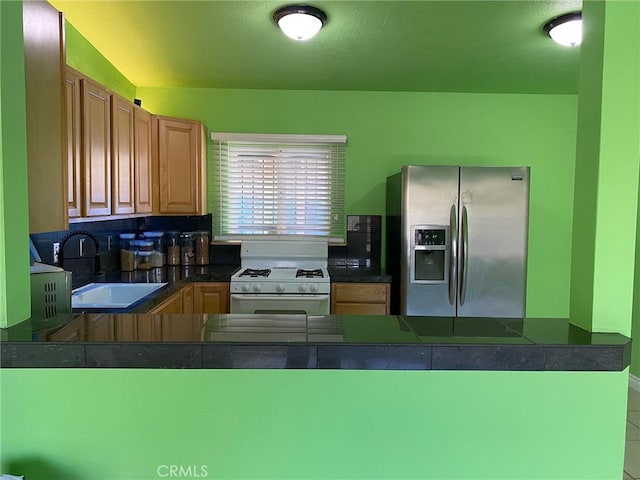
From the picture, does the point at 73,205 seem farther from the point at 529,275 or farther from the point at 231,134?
the point at 529,275

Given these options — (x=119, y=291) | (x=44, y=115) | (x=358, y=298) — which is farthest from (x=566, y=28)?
(x=119, y=291)

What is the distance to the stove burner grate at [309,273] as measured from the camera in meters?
3.11

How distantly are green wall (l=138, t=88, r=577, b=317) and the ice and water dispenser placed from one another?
813mm

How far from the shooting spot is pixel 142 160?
293 centimetres

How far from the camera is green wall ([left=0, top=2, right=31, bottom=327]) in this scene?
3.49 ft

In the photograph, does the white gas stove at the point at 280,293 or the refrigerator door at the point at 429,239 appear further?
the white gas stove at the point at 280,293

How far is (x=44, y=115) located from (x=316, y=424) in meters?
1.31

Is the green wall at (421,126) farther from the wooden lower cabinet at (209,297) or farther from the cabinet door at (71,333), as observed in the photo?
the cabinet door at (71,333)

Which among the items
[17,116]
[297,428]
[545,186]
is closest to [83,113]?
[17,116]

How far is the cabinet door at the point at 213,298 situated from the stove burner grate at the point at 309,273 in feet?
1.81

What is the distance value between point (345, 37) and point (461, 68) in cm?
100

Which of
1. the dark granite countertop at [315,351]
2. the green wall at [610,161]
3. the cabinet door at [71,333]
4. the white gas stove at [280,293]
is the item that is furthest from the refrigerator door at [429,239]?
the cabinet door at [71,333]

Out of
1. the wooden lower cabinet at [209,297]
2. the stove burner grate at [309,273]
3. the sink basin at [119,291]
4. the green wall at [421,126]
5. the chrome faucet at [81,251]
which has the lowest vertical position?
the wooden lower cabinet at [209,297]

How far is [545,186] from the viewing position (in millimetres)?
3637
